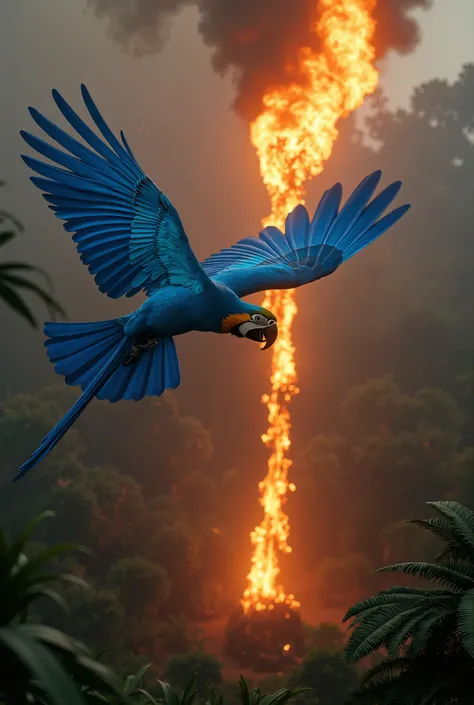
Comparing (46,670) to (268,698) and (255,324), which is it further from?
(268,698)

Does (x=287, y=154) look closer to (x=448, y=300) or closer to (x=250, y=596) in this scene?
(x=250, y=596)

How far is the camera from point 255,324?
4.78 m

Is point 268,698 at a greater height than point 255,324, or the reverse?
point 255,324

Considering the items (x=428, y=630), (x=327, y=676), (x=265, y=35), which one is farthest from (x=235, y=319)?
(x=265, y=35)

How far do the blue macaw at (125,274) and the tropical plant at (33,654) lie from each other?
67 cm

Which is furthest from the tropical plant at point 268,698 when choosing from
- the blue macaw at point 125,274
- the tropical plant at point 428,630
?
the blue macaw at point 125,274

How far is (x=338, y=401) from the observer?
34.3 meters

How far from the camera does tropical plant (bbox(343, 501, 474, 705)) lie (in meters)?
7.76

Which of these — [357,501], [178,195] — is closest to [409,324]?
[357,501]

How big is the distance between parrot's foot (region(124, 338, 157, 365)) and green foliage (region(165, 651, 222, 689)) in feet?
58.8

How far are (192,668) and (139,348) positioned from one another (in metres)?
18.4

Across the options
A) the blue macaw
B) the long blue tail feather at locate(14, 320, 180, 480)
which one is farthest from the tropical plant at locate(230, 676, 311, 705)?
the blue macaw

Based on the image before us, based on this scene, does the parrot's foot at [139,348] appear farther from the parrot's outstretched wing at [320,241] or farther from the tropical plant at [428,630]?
the tropical plant at [428,630]

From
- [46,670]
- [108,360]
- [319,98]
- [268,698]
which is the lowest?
[46,670]
